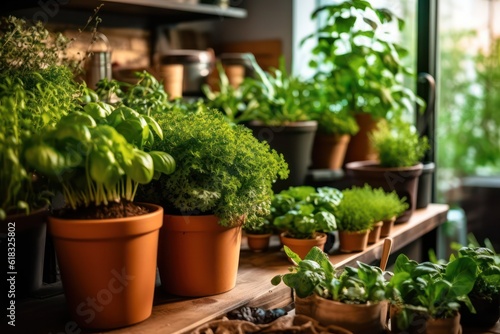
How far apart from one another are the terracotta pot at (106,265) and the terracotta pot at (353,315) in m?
0.33

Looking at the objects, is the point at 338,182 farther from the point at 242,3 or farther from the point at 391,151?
the point at 242,3

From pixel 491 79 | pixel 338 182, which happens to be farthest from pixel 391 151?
pixel 491 79

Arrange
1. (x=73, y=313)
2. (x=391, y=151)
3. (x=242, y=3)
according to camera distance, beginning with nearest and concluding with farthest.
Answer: (x=73, y=313), (x=391, y=151), (x=242, y=3)

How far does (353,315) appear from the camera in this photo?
99 cm

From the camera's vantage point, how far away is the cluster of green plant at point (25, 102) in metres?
0.93

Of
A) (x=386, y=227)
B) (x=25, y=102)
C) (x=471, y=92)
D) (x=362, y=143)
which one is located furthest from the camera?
(x=471, y=92)

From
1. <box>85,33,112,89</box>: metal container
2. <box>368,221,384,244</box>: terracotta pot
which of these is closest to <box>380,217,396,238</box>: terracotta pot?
<box>368,221,384,244</box>: terracotta pot

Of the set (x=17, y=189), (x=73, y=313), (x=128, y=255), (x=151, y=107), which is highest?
(x=151, y=107)

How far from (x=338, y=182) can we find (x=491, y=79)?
1332 millimetres

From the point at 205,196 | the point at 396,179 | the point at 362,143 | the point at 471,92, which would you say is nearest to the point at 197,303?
the point at 205,196

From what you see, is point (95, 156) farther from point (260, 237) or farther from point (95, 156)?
point (260, 237)

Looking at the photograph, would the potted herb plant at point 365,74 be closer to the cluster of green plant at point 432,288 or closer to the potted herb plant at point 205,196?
the potted herb plant at point 205,196

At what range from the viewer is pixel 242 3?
262cm

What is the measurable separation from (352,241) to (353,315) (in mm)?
524
